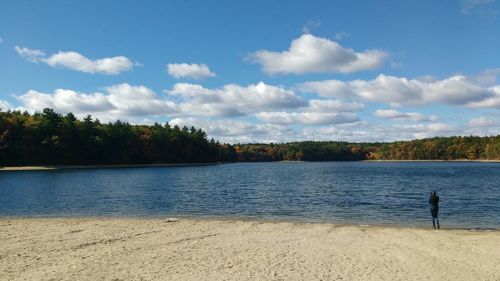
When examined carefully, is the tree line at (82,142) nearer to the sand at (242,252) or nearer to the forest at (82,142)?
the forest at (82,142)

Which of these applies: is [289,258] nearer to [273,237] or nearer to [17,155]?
[273,237]

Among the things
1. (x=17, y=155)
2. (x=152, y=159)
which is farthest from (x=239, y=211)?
(x=152, y=159)

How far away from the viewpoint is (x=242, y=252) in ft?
59.1

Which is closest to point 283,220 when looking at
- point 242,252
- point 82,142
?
point 242,252

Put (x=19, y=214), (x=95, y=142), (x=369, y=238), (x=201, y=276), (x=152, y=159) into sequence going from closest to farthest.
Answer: (x=201, y=276)
(x=369, y=238)
(x=19, y=214)
(x=95, y=142)
(x=152, y=159)

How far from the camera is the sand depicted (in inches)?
565

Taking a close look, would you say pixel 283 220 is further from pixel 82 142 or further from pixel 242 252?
pixel 82 142

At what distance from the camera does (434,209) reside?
26.9 m

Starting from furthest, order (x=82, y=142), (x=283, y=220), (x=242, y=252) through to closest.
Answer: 1. (x=82, y=142)
2. (x=283, y=220)
3. (x=242, y=252)

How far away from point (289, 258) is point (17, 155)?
125 m

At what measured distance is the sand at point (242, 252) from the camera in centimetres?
1435

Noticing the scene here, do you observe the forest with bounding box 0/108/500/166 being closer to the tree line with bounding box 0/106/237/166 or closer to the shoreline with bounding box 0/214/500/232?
the tree line with bounding box 0/106/237/166

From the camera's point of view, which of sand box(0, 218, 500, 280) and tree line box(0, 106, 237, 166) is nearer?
sand box(0, 218, 500, 280)

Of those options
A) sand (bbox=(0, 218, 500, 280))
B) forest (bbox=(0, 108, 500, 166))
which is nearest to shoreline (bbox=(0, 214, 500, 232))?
sand (bbox=(0, 218, 500, 280))
